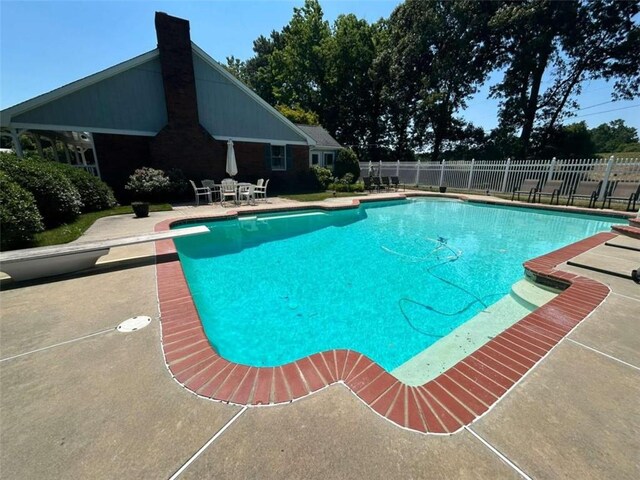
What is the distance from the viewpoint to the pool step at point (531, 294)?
149 inches

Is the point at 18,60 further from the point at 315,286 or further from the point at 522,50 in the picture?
the point at 522,50

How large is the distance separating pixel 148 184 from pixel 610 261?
45.5ft

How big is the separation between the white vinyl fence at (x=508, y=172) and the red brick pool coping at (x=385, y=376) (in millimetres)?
12805

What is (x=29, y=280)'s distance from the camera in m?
3.83

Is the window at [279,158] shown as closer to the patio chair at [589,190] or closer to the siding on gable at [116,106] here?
the siding on gable at [116,106]

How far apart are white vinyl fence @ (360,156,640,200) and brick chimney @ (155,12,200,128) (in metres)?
14.2

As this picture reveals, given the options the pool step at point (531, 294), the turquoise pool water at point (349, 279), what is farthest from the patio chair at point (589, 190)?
the pool step at point (531, 294)

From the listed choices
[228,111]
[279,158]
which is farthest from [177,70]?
[279,158]

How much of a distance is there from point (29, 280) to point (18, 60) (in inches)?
341

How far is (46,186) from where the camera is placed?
6.56 m

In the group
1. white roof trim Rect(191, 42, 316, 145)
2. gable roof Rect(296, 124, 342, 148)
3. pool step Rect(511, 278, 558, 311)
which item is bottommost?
pool step Rect(511, 278, 558, 311)

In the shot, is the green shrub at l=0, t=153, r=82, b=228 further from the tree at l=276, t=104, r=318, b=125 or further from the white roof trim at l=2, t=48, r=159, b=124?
the tree at l=276, t=104, r=318, b=125

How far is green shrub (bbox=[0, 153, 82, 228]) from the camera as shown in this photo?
6102mm

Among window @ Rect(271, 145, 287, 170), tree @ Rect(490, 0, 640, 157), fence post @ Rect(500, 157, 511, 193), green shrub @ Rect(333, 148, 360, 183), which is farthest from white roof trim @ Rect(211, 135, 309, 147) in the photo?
tree @ Rect(490, 0, 640, 157)
